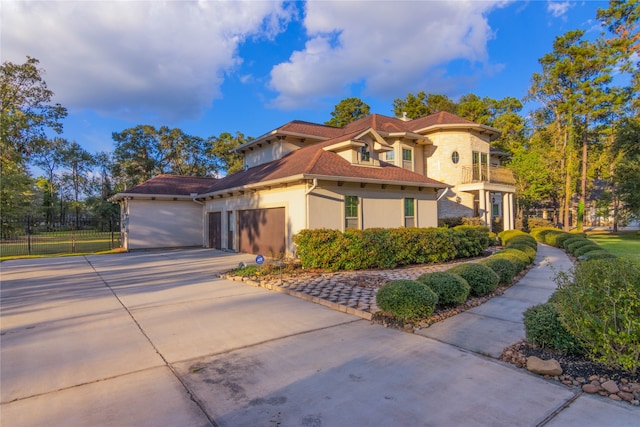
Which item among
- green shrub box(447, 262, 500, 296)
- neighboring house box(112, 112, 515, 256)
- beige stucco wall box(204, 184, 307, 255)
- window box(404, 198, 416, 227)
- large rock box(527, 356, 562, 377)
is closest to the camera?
large rock box(527, 356, 562, 377)

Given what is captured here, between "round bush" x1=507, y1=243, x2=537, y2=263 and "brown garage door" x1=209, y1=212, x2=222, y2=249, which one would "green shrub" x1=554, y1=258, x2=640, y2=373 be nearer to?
"round bush" x1=507, y1=243, x2=537, y2=263

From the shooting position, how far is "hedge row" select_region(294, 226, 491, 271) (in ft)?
33.4

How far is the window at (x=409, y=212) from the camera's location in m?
15.7

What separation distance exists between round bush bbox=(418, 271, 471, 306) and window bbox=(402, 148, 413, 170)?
13.7 meters

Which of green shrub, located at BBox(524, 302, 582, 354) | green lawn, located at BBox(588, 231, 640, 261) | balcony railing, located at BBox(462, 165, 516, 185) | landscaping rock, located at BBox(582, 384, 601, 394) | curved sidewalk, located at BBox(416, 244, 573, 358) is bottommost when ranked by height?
green lawn, located at BBox(588, 231, 640, 261)

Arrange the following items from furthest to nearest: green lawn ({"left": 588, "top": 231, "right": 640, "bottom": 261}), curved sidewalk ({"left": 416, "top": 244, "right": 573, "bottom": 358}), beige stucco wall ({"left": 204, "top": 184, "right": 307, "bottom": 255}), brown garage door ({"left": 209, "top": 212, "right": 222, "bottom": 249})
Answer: brown garage door ({"left": 209, "top": 212, "right": 222, "bottom": 249}) < green lawn ({"left": 588, "top": 231, "right": 640, "bottom": 261}) < beige stucco wall ({"left": 204, "top": 184, "right": 307, "bottom": 255}) < curved sidewalk ({"left": 416, "top": 244, "right": 573, "bottom": 358})

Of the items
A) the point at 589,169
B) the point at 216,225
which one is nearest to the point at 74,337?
the point at 216,225

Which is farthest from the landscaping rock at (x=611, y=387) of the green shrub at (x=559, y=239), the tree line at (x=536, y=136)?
the tree line at (x=536, y=136)

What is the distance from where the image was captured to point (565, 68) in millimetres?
25625

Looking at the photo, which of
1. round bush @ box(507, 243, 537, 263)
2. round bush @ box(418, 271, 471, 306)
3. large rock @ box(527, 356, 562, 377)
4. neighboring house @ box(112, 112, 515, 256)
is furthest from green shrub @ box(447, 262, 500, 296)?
neighboring house @ box(112, 112, 515, 256)

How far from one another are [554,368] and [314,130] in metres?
17.4

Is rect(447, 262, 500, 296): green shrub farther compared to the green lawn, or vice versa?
the green lawn

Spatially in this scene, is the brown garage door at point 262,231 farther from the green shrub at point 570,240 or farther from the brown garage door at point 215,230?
the green shrub at point 570,240

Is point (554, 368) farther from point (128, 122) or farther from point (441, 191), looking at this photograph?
point (128, 122)
